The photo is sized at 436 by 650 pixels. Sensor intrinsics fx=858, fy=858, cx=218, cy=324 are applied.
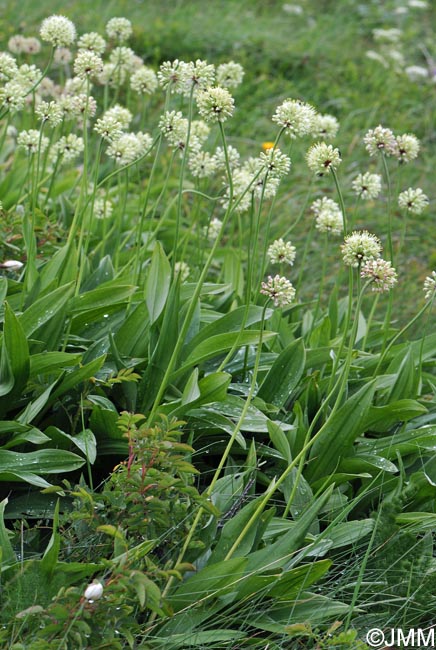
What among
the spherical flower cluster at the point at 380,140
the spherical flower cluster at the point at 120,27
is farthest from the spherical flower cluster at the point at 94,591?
the spherical flower cluster at the point at 120,27

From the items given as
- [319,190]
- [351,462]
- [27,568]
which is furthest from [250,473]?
[319,190]

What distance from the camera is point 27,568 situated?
2.16 m

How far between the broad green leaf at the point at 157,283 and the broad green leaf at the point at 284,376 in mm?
460

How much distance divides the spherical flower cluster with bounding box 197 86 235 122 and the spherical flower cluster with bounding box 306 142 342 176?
0.40m

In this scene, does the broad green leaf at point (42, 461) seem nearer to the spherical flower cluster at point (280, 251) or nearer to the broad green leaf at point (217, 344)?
the broad green leaf at point (217, 344)

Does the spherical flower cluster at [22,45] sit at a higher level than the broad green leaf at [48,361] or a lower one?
higher

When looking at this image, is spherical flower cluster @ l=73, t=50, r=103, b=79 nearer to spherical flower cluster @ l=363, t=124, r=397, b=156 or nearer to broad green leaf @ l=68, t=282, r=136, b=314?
broad green leaf @ l=68, t=282, r=136, b=314

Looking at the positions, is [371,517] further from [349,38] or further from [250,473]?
[349,38]

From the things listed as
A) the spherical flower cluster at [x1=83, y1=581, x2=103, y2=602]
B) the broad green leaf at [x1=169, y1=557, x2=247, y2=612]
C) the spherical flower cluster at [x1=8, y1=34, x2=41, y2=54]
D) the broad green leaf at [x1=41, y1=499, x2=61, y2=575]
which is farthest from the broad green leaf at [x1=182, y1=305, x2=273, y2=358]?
the spherical flower cluster at [x1=8, y1=34, x2=41, y2=54]

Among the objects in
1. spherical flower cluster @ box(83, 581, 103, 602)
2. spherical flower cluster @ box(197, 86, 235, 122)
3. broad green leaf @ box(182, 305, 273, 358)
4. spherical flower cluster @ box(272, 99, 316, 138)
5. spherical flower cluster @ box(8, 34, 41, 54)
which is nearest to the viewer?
spherical flower cluster @ box(83, 581, 103, 602)

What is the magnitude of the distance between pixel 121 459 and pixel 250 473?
43cm

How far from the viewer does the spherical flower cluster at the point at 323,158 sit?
8.86 feet

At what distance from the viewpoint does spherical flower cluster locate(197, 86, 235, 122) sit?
2408mm

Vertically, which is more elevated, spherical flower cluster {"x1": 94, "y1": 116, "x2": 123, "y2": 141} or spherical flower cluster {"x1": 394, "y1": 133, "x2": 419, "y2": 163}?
spherical flower cluster {"x1": 394, "y1": 133, "x2": 419, "y2": 163}
